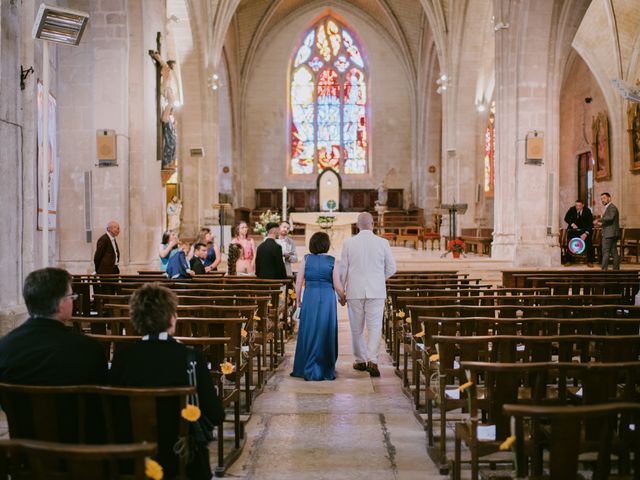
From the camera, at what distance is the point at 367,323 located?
664 cm

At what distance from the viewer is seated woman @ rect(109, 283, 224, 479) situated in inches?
109

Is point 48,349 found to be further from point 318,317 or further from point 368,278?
point 368,278

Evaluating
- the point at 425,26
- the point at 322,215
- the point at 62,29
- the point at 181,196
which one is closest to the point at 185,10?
the point at 181,196

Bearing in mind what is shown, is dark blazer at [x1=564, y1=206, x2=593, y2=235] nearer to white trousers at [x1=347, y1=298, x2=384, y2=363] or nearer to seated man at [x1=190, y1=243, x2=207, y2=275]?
seated man at [x1=190, y1=243, x2=207, y2=275]

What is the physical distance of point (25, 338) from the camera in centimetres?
286

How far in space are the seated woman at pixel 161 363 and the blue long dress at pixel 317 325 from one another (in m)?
3.45

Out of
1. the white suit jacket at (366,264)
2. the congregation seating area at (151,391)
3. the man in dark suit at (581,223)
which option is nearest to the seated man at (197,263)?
the congregation seating area at (151,391)

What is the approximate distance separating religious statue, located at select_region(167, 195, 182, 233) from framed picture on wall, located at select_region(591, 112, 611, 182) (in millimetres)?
14063

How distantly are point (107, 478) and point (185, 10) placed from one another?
1913cm

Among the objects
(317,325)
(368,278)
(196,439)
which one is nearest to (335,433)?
(317,325)

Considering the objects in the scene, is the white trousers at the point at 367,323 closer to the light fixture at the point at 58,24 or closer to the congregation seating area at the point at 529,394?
the congregation seating area at the point at 529,394

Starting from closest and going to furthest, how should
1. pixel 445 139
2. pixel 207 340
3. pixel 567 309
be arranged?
pixel 207 340
pixel 567 309
pixel 445 139

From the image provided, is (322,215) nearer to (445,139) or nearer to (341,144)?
(445,139)

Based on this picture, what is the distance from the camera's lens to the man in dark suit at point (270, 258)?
329 inches
